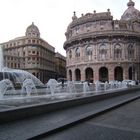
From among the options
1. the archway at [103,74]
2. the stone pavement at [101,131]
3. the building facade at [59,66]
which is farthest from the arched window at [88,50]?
the stone pavement at [101,131]

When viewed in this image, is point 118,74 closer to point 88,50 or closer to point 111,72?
point 111,72

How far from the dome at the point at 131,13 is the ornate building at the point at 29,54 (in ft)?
98.4

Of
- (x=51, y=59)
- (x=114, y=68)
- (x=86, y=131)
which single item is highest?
(x=51, y=59)

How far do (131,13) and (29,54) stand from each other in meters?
35.4

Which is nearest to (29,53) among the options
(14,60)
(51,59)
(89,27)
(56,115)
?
(14,60)

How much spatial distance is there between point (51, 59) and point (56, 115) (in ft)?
273

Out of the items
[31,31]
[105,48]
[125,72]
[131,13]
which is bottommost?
[125,72]

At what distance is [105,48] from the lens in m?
51.2

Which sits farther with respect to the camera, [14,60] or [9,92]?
[14,60]

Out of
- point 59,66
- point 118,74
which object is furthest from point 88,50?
point 59,66

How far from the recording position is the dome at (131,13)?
60125 millimetres

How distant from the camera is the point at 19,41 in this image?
3135 inches

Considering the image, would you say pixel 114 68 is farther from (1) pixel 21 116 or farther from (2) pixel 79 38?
(1) pixel 21 116

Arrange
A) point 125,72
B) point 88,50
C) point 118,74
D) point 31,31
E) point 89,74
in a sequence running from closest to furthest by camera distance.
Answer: point 125,72, point 88,50, point 118,74, point 89,74, point 31,31
